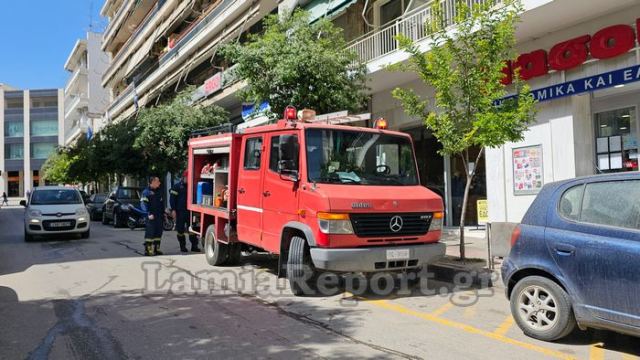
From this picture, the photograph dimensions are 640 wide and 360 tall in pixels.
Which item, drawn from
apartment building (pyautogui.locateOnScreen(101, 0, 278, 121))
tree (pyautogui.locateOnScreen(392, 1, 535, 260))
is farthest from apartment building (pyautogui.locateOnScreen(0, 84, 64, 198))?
tree (pyautogui.locateOnScreen(392, 1, 535, 260))

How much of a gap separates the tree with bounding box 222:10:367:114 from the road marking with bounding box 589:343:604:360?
875cm

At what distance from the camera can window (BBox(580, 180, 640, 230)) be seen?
449cm

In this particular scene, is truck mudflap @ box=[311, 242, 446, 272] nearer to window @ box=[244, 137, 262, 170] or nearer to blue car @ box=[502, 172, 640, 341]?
blue car @ box=[502, 172, 640, 341]

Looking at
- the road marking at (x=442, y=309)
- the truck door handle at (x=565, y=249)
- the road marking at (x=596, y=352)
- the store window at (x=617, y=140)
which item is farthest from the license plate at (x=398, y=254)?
the store window at (x=617, y=140)

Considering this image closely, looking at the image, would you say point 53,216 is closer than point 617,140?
No

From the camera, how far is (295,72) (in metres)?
12.1

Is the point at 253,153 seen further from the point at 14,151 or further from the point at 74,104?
the point at 14,151

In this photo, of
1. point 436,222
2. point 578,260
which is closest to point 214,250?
point 436,222

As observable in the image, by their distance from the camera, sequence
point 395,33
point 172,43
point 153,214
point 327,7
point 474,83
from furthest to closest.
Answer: point 172,43, point 327,7, point 395,33, point 153,214, point 474,83

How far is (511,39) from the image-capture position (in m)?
8.68

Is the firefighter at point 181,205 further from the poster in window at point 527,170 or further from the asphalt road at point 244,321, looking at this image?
the poster in window at point 527,170

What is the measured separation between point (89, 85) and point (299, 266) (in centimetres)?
6713

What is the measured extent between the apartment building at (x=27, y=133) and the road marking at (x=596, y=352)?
91.8m

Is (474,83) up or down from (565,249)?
up
